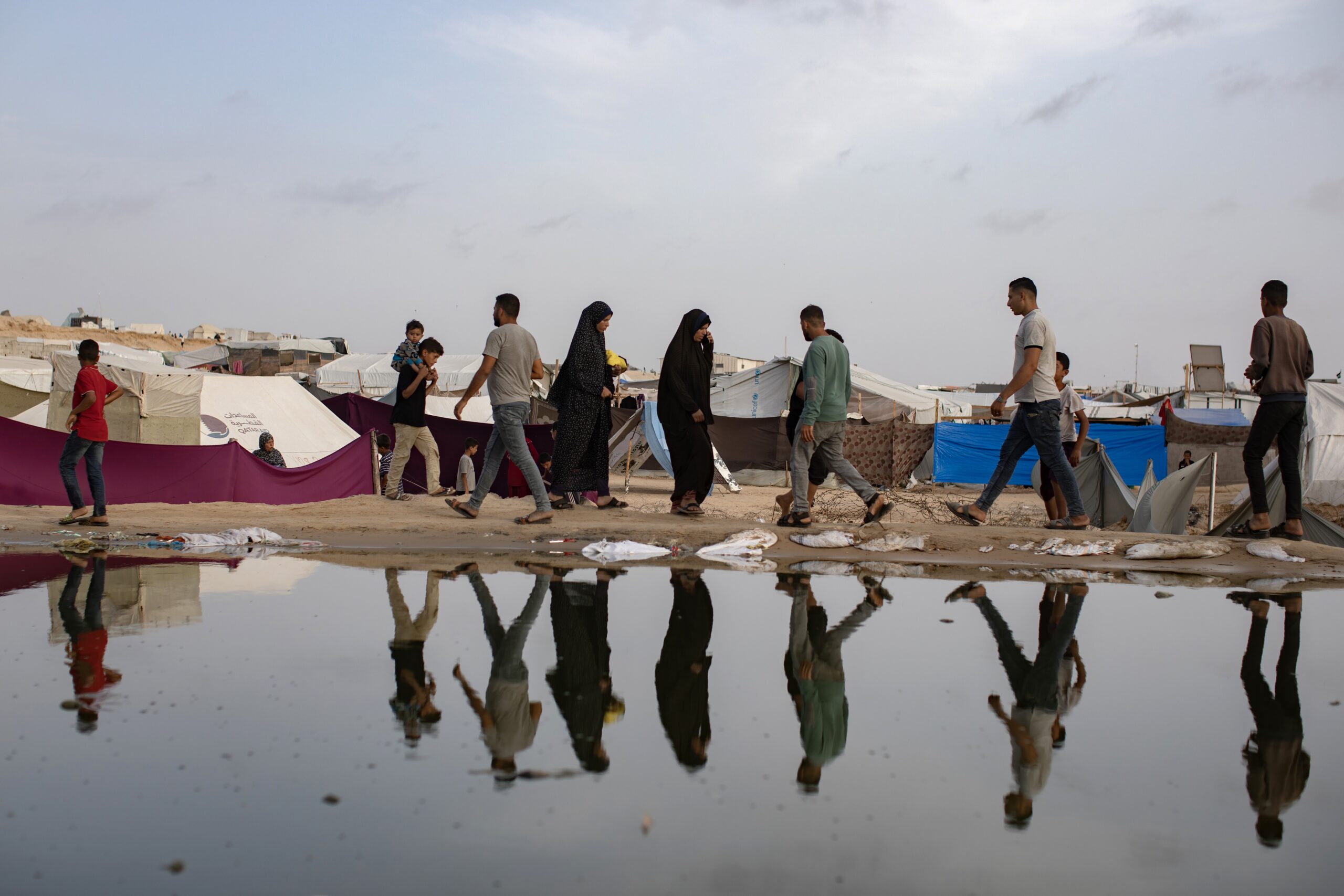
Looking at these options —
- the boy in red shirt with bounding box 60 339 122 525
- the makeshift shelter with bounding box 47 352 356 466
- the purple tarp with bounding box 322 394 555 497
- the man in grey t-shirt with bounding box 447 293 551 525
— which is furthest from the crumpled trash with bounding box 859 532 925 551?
the makeshift shelter with bounding box 47 352 356 466

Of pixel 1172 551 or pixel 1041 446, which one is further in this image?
pixel 1041 446

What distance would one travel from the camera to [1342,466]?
1714 centimetres

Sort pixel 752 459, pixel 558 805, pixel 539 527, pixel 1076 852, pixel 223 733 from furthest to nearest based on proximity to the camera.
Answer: pixel 752 459, pixel 539 527, pixel 223 733, pixel 558 805, pixel 1076 852

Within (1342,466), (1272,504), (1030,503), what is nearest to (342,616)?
(1272,504)

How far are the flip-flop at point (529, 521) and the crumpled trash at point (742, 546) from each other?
4.29 ft

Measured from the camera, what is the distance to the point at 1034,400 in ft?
23.5

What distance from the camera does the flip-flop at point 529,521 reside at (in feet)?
24.9

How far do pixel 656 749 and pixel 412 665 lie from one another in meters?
1.22

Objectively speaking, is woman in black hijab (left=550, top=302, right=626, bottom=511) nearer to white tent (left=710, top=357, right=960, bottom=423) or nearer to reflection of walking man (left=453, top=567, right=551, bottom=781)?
reflection of walking man (left=453, top=567, right=551, bottom=781)

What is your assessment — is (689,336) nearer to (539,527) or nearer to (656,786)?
(539,527)

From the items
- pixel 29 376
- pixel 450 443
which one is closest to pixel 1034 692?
pixel 450 443

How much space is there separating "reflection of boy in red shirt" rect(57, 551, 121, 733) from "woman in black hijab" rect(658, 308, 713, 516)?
4173 mm

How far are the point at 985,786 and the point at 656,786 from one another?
0.82 meters

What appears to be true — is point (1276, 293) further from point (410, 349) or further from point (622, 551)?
point (410, 349)
